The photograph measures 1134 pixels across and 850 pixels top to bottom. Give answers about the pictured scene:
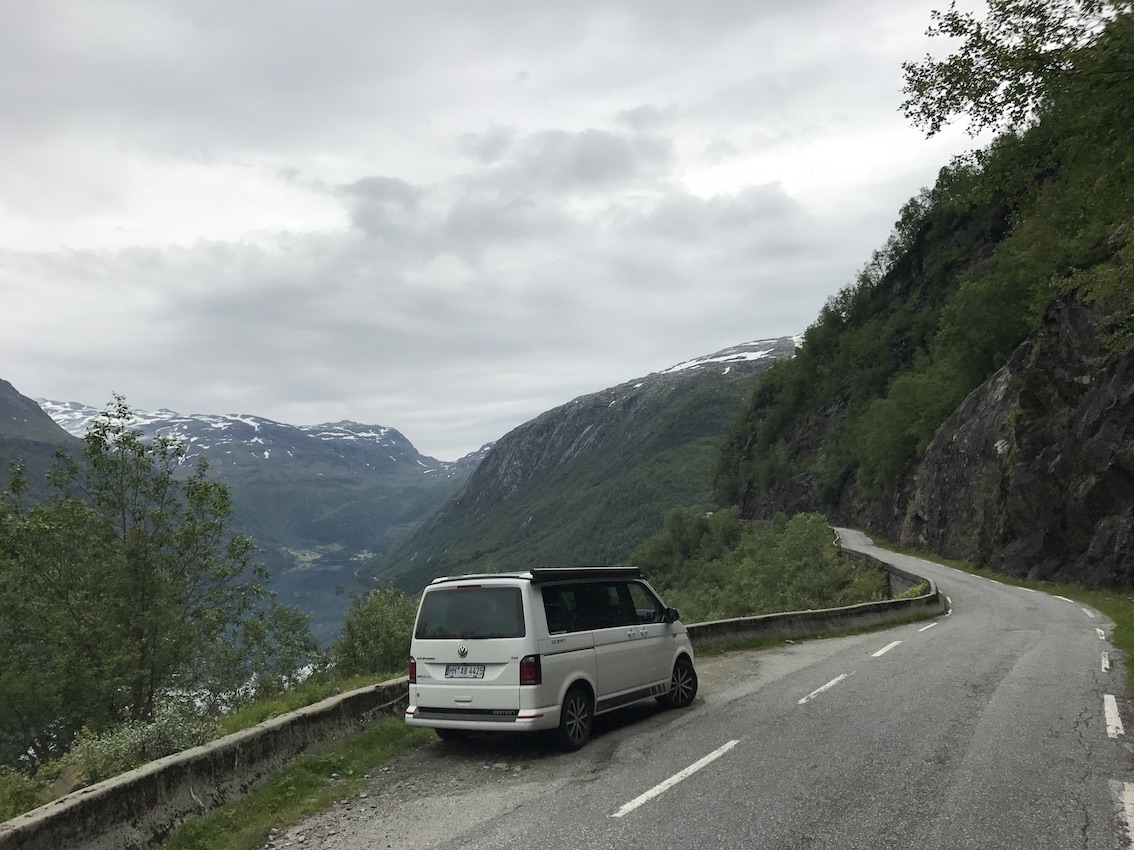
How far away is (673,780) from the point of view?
744cm

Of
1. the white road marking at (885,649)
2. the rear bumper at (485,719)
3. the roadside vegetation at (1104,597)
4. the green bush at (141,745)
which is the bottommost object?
the roadside vegetation at (1104,597)

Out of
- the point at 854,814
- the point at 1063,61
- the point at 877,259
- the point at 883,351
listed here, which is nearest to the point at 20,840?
the point at 854,814

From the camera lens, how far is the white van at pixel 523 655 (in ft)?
28.4

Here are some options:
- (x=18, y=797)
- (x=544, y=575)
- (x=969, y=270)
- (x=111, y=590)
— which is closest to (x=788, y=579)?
(x=111, y=590)

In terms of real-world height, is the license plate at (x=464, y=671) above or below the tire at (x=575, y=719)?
above

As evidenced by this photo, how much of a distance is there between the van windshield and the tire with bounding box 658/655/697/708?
3391mm

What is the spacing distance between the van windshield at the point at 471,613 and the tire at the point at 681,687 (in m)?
3.39

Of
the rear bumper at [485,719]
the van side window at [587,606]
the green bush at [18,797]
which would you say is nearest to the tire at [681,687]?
the van side window at [587,606]

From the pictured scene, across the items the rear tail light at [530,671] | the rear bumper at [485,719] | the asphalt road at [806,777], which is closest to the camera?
the asphalt road at [806,777]

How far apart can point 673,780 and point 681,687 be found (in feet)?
13.6

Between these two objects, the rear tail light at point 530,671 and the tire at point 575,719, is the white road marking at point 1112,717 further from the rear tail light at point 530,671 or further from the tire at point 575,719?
the rear tail light at point 530,671

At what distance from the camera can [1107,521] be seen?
32000 mm

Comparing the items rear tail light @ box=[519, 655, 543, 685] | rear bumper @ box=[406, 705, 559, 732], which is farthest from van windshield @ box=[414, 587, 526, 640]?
rear bumper @ box=[406, 705, 559, 732]

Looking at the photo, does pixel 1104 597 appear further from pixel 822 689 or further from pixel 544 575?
pixel 544 575
